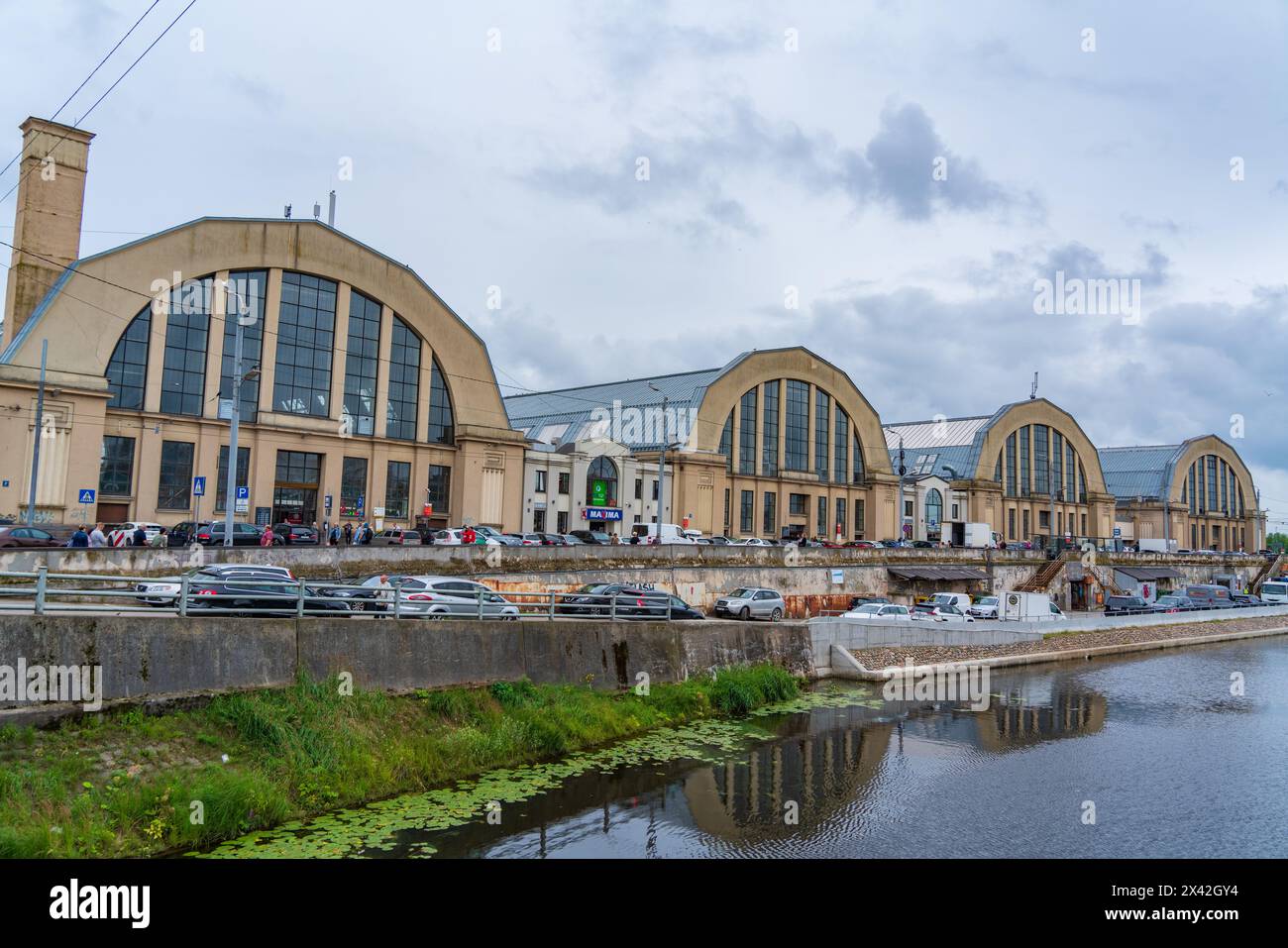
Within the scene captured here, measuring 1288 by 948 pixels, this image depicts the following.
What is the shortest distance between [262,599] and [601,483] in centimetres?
3829

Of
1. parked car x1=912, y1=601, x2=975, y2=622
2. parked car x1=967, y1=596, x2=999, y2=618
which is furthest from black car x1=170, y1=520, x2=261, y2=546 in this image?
parked car x1=967, y1=596, x2=999, y2=618

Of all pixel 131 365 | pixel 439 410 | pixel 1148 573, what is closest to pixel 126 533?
pixel 131 365

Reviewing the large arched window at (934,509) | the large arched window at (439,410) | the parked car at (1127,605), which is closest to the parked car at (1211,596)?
the parked car at (1127,605)

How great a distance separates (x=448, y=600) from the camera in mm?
20375

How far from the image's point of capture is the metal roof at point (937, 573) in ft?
168

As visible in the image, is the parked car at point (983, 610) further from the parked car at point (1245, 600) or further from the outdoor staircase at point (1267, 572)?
the outdoor staircase at point (1267, 572)

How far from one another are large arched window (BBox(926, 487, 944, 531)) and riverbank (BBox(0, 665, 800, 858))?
62.9 metres

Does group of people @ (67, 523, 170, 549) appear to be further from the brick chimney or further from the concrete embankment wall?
the concrete embankment wall

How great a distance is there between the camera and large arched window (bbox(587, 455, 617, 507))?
54.4m
